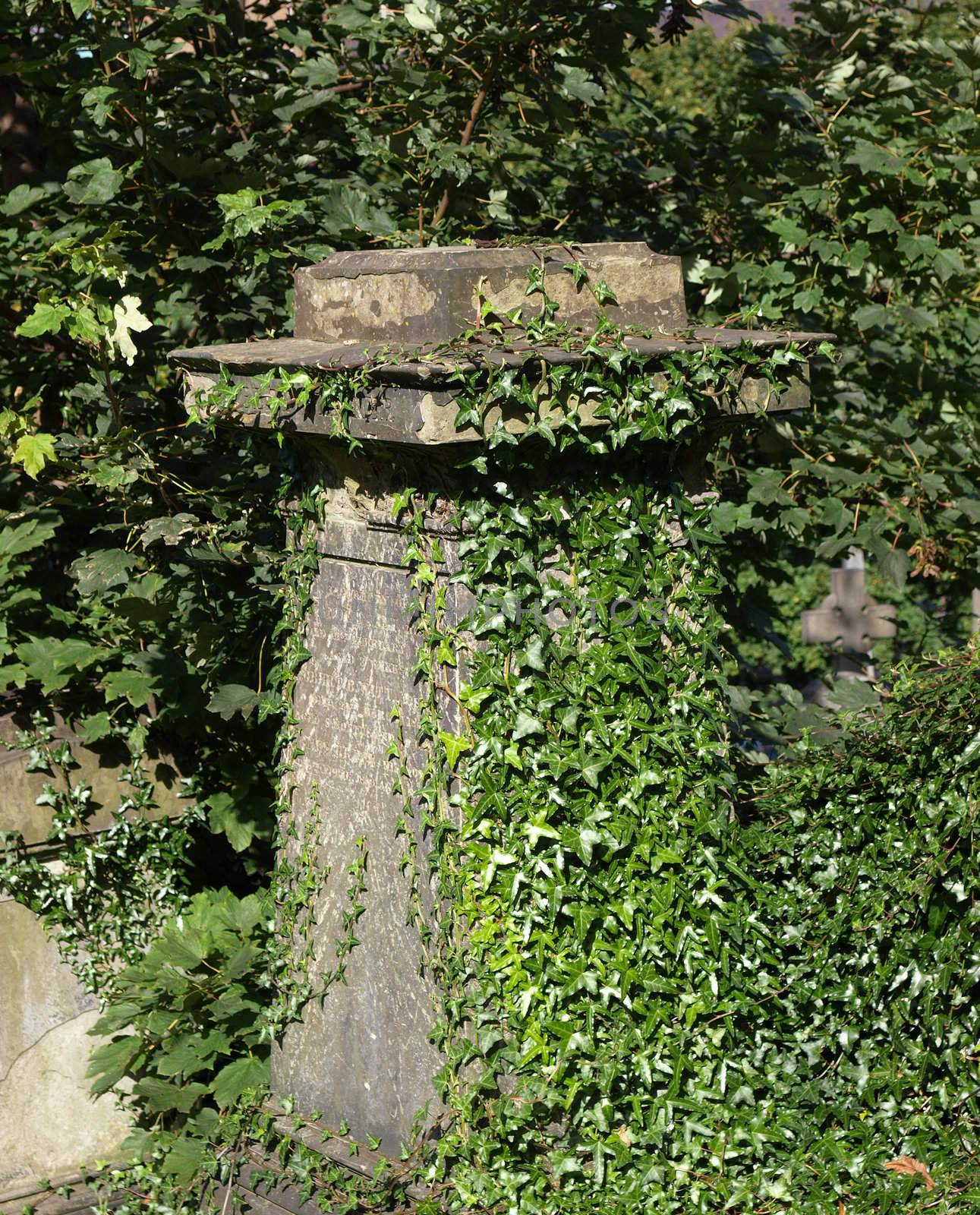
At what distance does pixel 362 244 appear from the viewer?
4.20 meters

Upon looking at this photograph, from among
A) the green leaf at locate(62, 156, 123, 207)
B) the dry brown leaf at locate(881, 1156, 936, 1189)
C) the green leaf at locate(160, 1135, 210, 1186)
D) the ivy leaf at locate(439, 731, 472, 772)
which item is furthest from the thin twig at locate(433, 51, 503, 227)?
the dry brown leaf at locate(881, 1156, 936, 1189)

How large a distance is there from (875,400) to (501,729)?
2.61 m

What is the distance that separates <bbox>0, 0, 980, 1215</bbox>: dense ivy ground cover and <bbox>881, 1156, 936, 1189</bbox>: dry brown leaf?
0.22 meters

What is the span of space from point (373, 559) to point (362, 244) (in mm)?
1655

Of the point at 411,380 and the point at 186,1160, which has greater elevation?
the point at 411,380

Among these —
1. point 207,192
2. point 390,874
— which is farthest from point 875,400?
point 390,874

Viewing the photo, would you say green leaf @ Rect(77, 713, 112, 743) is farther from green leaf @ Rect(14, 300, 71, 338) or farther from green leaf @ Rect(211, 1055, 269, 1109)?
green leaf @ Rect(14, 300, 71, 338)

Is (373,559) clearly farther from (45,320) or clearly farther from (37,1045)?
(37,1045)

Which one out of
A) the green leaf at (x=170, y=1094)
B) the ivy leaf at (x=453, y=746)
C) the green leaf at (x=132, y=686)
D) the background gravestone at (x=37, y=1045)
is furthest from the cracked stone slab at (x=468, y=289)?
the green leaf at (x=170, y=1094)

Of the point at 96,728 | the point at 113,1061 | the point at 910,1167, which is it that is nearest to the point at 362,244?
the point at 96,728

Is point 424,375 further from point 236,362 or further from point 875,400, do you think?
point 875,400

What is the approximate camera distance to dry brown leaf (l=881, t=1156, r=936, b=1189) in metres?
2.67

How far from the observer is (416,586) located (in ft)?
9.20

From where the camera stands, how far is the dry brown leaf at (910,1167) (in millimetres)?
2668
